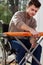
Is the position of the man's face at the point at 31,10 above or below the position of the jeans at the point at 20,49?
above

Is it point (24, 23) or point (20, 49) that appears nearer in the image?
point (24, 23)

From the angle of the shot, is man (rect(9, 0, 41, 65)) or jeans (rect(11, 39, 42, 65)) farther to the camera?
jeans (rect(11, 39, 42, 65))

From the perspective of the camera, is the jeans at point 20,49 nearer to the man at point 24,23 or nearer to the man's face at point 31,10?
the man at point 24,23

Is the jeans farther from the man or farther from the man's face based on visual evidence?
the man's face

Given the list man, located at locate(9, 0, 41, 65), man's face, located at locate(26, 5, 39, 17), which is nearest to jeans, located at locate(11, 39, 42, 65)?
man, located at locate(9, 0, 41, 65)

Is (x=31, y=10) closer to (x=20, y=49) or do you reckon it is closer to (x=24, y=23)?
(x=24, y=23)

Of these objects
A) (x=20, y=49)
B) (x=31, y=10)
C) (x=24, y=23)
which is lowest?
(x=20, y=49)

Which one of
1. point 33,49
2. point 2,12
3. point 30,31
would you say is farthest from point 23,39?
point 2,12

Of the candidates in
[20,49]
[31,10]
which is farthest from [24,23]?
[20,49]

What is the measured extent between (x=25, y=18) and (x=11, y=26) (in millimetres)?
248

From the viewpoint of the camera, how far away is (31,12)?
2.96 m

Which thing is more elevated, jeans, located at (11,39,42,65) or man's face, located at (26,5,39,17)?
man's face, located at (26,5,39,17)

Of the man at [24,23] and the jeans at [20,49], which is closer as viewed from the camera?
the man at [24,23]

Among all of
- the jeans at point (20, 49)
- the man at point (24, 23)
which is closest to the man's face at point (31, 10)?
the man at point (24, 23)
